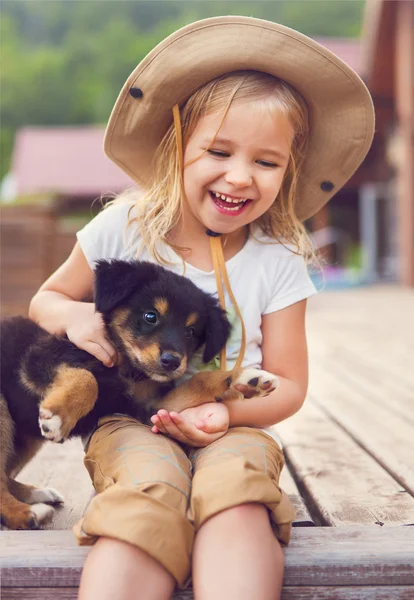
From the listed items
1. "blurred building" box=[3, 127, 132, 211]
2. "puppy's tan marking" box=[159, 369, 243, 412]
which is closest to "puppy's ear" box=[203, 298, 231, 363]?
"puppy's tan marking" box=[159, 369, 243, 412]

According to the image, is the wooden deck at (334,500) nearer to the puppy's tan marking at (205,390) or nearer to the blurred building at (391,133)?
the puppy's tan marking at (205,390)

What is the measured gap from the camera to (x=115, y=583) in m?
1.59

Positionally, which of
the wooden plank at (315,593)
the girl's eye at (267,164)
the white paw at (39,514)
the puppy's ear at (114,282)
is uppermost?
the girl's eye at (267,164)

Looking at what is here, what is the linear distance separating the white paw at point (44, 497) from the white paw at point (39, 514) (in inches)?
5.4

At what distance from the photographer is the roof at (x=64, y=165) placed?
26141 millimetres

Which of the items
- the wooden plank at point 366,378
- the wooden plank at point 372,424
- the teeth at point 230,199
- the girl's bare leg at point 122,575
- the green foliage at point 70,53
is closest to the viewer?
the girl's bare leg at point 122,575

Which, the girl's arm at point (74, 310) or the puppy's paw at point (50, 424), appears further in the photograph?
the girl's arm at point (74, 310)

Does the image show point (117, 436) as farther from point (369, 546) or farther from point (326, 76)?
point (326, 76)

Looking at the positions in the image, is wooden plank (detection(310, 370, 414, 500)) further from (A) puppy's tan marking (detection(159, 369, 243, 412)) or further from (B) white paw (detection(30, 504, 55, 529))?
(B) white paw (detection(30, 504, 55, 529))

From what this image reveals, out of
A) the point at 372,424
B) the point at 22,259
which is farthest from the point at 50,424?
the point at 22,259

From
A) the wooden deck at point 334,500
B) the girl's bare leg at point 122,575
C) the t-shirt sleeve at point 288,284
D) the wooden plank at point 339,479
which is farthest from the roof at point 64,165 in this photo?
the girl's bare leg at point 122,575

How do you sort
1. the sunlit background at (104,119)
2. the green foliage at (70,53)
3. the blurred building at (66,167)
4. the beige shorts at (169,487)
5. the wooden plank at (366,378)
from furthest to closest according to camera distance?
the green foliage at (70,53) < the blurred building at (66,167) < the sunlit background at (104,119) < the wooden plank at (366,378) < the beige shorts at (169,487)

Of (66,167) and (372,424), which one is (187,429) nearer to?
(372,424)

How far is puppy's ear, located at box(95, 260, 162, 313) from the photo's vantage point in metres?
2.34
